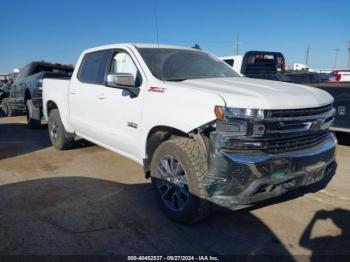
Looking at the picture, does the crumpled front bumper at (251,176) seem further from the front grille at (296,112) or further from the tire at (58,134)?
the tire at (58,134)

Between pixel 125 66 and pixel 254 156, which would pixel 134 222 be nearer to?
pixel 254 156

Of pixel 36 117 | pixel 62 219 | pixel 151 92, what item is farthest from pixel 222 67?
pixel 36 117

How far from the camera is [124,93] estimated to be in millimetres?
4434

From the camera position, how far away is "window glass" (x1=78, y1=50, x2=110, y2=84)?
523cm

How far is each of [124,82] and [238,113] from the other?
62.4 inches

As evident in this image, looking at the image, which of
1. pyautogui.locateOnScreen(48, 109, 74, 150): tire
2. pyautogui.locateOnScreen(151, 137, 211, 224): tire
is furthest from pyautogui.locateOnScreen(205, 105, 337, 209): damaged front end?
pyautogui.locateOnScreen(48, 109, 74, 150): tire

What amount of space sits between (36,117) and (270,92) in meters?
7.77

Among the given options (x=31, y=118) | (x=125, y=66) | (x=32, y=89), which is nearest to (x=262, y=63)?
(x=32, y=89)

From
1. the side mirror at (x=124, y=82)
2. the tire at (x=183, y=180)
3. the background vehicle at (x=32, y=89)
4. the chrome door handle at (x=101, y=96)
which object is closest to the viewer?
the tire at (x=183, y=180)

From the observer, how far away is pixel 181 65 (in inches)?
182

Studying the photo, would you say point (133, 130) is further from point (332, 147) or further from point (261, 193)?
point (332, 147)

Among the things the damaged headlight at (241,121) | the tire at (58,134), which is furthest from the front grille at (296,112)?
the tire at (58,134)

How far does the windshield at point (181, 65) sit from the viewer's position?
14.3 ft

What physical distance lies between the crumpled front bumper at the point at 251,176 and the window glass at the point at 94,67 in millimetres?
2595
